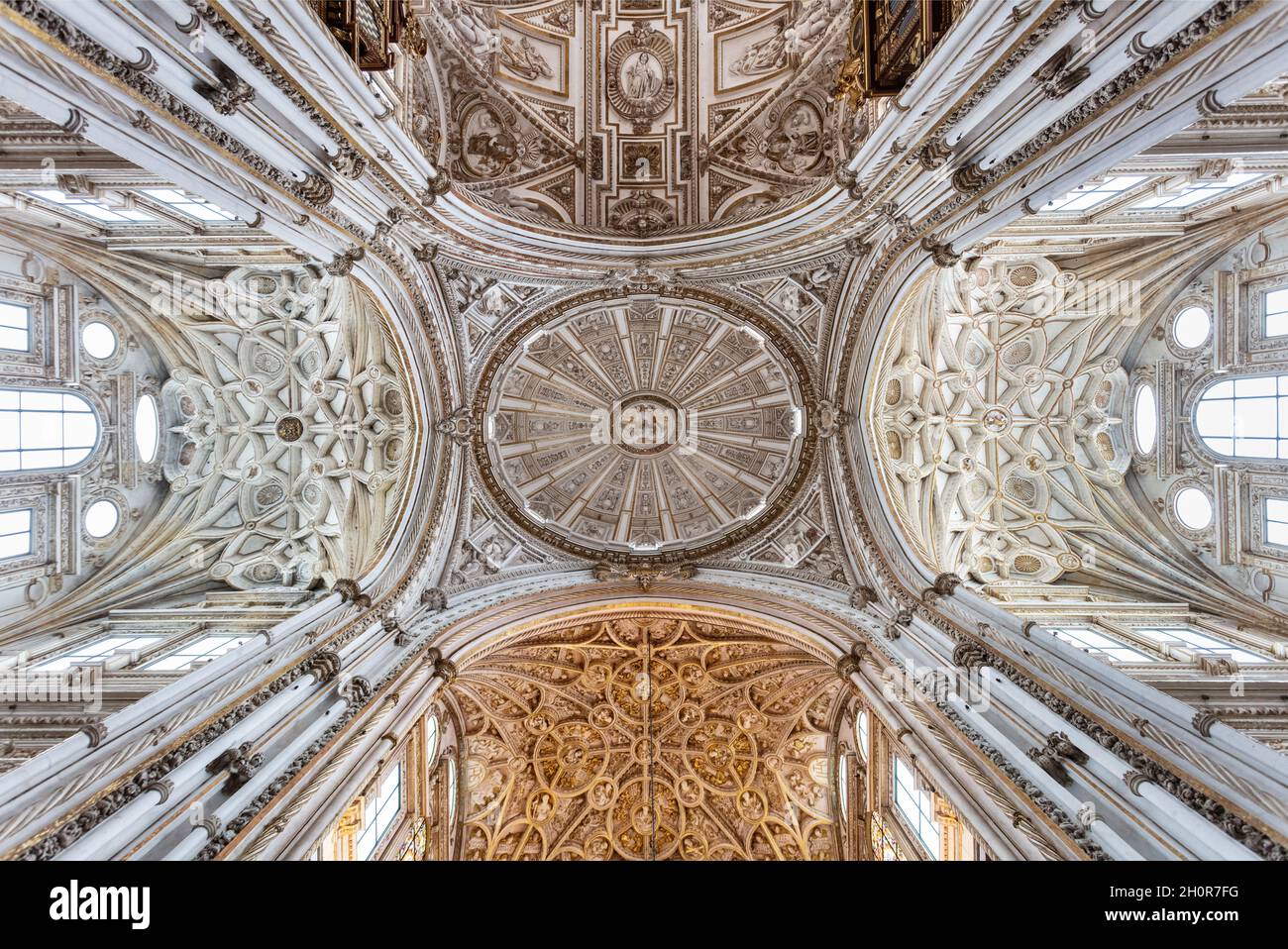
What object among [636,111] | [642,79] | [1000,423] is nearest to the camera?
[1000,423]

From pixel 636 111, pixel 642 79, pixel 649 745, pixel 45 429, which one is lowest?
pixel 649 745

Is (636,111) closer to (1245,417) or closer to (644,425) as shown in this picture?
(644,425)

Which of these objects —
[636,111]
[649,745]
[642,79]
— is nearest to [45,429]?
[636,111]

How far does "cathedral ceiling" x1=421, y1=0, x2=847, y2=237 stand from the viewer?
54.3 feet

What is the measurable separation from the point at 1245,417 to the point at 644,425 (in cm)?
1533

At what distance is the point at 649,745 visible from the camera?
65.3ft

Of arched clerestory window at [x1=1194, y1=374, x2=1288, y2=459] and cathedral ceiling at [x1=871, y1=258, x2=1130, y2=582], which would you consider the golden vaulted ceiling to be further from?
arched clerestory window at [x1=1194, y1=374, x2=1288, y2=459]

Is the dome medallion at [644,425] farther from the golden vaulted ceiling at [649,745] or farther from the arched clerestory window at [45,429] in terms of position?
the arched clerestory window at [45,429]

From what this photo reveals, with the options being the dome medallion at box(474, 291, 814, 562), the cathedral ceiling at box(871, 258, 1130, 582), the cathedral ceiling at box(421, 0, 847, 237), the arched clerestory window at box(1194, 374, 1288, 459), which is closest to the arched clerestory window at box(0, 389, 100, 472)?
the dome medallion at box(474, 291, 814, 562)

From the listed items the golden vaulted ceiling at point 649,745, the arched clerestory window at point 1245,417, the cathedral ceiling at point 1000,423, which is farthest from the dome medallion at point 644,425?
the arched clerestory window at point 1245,417

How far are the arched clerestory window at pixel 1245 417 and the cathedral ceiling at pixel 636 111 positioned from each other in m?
11.0

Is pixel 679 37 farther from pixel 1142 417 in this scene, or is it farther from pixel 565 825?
pixel 565 825
